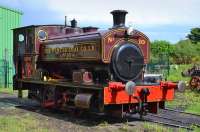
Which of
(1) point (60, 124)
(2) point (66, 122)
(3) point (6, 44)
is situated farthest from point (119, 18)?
(3) point (6, 44)

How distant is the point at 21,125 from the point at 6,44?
1820 cm

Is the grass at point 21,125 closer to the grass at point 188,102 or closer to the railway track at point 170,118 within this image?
the railway track at point 170,118

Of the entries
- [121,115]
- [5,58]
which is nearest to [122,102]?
[121,115]

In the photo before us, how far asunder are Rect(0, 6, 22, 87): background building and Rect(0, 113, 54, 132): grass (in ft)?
50.3

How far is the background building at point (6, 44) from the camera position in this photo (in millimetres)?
28203

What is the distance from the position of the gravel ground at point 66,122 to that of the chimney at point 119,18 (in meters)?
2.74

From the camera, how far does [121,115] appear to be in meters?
12.5

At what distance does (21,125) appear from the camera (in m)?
11.5

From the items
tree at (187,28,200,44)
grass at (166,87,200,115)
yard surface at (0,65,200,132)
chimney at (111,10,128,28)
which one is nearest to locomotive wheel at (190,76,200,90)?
grass at (166,87,200,115)

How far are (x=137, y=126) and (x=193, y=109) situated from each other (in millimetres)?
4639

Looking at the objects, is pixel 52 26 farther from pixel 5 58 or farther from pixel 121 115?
pixel 5 58

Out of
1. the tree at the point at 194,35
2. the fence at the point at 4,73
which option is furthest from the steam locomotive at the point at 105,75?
the tree at the point at 194,35

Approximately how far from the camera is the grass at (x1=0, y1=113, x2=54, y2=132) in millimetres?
10797

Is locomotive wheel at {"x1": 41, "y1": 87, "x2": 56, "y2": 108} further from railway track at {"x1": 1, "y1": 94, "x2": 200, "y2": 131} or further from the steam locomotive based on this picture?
railway track at {"x1": 1, "y1": 94, "x2": 200, "y2": 131}
